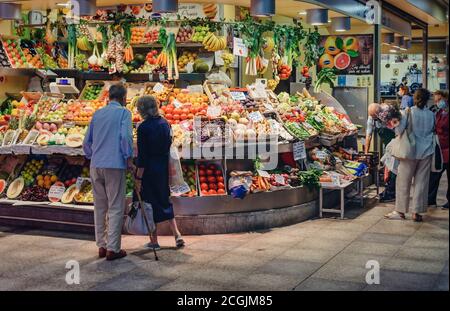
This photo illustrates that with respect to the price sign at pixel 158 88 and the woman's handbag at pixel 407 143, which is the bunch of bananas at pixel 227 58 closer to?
the price sign at pixel 158 88

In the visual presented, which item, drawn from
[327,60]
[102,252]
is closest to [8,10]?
[102,252]

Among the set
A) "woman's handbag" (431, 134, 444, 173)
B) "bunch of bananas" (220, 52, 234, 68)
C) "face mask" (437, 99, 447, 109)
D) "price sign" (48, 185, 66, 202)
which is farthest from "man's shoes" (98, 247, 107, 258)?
"face mask" (437, 99, 447, 109)

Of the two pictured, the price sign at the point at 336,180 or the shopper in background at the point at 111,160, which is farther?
the price sign at the point at 336,180

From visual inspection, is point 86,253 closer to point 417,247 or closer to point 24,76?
point 417,247

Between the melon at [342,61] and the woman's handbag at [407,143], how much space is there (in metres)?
5.40

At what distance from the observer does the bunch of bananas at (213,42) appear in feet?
36.3

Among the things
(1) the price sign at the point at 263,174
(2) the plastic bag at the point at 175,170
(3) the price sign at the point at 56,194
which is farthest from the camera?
(1) the price sign at the point at 263,174

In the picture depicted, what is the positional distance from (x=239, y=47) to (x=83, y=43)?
282cm

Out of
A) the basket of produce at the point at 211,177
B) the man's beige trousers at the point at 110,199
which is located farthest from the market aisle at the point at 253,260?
the basket of produce at the point at 211,177

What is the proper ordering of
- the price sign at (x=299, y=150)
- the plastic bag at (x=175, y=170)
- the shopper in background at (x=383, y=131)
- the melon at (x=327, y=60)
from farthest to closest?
the melon at (x=327, y=60) → the shopper in background at (x=383, y=131) → the price sign at (x=299, y=150) → the plastic bag at (x=175, y=170)

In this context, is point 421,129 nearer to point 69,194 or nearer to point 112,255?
point 112,255

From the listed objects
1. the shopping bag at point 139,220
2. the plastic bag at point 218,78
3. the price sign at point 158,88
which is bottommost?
the shopping bag at point 139,220
